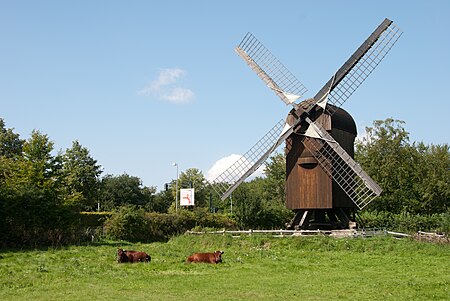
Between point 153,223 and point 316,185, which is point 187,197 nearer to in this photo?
point 153,223

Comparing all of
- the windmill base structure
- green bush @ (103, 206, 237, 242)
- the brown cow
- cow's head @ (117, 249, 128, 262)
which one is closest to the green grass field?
cow's head @ (117, 249, 128, 262)

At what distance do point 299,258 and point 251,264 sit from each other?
3.39 metres

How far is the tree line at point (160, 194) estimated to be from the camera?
2847 cm

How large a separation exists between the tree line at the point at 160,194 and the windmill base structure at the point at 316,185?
756 cm

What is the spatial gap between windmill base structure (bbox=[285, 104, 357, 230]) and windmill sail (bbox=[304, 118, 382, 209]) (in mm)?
344

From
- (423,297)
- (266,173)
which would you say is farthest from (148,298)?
(266,173)

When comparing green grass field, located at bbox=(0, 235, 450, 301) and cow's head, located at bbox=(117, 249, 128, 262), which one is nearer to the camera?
green grass field, located at bbox=(0, 235, 450, 301)

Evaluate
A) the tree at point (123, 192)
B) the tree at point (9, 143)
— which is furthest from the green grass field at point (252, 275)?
the tree at point (123, 192)

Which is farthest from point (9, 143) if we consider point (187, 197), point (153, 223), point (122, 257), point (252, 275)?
point (252, 275)

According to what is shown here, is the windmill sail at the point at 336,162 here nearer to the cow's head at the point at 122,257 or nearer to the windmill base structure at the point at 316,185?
the windmill base structure at the point at 316,185

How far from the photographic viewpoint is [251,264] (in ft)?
62.3

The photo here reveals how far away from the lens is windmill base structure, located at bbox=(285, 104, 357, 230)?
3027 centimetres

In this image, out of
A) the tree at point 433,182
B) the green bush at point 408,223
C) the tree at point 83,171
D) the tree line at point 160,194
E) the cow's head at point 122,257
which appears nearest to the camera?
the cow's head at point 122,257

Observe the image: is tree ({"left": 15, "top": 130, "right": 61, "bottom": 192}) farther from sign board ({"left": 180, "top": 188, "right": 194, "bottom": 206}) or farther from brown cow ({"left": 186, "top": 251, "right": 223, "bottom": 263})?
brown cow ({"left": 186, "top": 251, "right": 223, "bottom": 263})
